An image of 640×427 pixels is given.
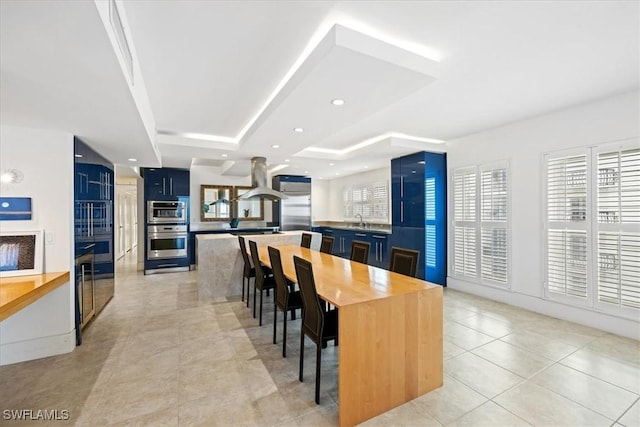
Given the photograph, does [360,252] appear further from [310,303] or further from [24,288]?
[24,288]

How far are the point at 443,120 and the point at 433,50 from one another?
1.84 meters

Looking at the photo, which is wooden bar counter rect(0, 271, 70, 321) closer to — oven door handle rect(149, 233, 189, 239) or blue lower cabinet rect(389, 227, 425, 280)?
oven door handle rect(149, 233, 189, 239)

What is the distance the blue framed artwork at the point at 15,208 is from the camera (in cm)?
260

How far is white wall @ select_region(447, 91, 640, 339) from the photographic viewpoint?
3.03 meters

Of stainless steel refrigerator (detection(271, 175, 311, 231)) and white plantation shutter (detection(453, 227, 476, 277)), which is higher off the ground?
stainless steel refrigerator (detection(271, 175, 311, 231))

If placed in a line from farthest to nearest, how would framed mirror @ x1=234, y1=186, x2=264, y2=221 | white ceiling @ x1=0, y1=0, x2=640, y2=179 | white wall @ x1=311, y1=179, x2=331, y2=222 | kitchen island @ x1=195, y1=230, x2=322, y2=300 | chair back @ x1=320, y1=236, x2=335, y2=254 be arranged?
1. white wall @ x1=311, y1=179, x2=331, y2=222
2. framed mirror @ x1=234, y1=186, x2=264, y2=221
3. kitchen island @ x1=195, y1=230, x2=322, y2=300
4. chair back @ x1=320, y1=236, x2=335, y2=254
5. white ceiling @ x1=0, y1=0, x2=640, y2=179

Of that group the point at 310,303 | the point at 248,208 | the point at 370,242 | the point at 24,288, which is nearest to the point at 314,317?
the point at 310,303

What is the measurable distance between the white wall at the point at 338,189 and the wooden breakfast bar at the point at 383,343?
4.78m

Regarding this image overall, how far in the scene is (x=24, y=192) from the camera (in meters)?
2.68

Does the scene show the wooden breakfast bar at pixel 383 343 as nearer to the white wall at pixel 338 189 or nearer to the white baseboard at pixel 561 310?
the white baseboard at pixel 561 310

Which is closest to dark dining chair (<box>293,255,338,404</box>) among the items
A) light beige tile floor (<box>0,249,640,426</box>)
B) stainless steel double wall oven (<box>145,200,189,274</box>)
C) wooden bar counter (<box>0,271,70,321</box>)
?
light beige tile floor (<box>0,249,640,426</box>)

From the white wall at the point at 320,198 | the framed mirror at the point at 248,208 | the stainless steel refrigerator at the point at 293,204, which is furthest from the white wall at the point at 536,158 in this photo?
the framed mirror at the point at 248,208

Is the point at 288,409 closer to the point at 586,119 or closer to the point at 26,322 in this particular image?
the point at 26,322

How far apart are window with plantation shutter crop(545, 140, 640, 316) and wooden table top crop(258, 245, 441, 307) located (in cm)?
235
